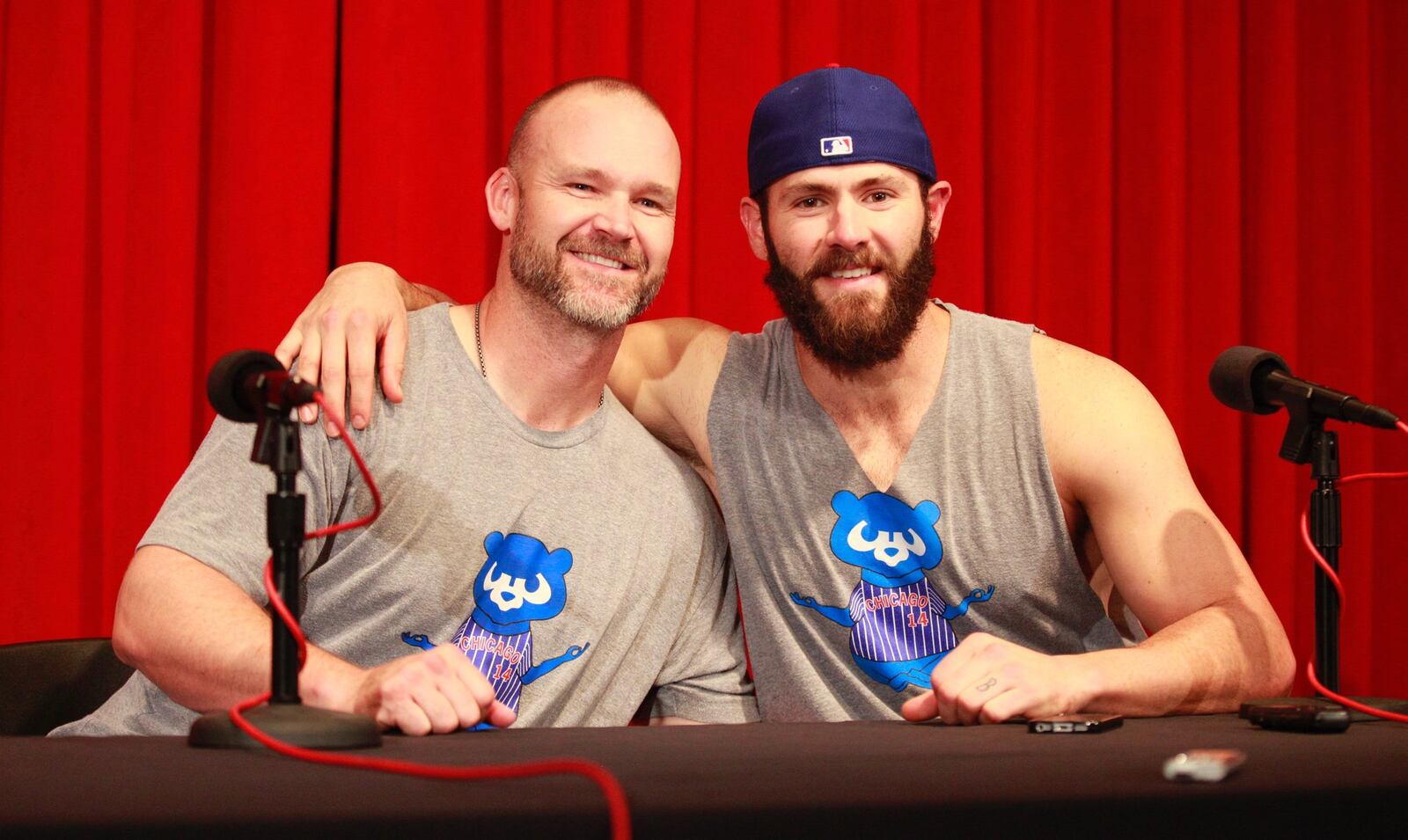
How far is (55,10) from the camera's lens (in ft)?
7.51

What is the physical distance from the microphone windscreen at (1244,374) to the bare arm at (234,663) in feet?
2.72

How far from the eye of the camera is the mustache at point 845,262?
6.07 feet

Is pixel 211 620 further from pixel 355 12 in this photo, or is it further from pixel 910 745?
pixel 355 12

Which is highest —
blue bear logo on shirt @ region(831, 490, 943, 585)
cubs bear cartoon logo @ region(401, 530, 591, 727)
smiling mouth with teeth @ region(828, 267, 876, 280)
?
smiling mouth with teeth @ region(828, 267, 876, 280)

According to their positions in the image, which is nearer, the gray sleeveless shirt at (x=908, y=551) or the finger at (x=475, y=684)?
the finger at (x=475, y=684)

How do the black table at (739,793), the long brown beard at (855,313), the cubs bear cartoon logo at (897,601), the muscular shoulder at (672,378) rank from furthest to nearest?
the muscular shoulder at (672,378) → the long brown beard at (855,313) → the cubs bear cartoon logo at (897,601) → the black table at (739,793)

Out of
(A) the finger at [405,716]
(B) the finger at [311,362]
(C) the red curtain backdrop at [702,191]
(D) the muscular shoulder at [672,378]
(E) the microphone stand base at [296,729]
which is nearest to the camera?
(E) the microphone stand base at [296,729]

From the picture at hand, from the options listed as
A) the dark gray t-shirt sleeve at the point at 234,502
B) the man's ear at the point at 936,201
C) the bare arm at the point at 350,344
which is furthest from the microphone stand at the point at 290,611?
the man's ear at the point at 936,201

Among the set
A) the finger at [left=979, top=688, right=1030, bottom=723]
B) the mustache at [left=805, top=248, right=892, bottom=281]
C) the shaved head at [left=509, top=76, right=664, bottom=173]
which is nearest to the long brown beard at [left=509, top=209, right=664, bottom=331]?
the shaved head at [left=509, top=76, right=664, bottom=173]

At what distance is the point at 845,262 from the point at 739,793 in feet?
3.85

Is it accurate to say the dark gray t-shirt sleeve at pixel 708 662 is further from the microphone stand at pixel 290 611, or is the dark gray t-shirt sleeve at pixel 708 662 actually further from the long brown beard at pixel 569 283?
the microphone stand at pixel 290 611

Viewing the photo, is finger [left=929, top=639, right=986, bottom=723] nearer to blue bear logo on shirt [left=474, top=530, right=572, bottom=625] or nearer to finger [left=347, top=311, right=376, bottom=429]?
blue bear logo on shirt [left=474, top=530, right=572, bottom=625]

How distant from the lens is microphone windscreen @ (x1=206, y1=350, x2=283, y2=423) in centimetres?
100

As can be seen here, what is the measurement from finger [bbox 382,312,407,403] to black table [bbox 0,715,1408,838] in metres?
0.71
